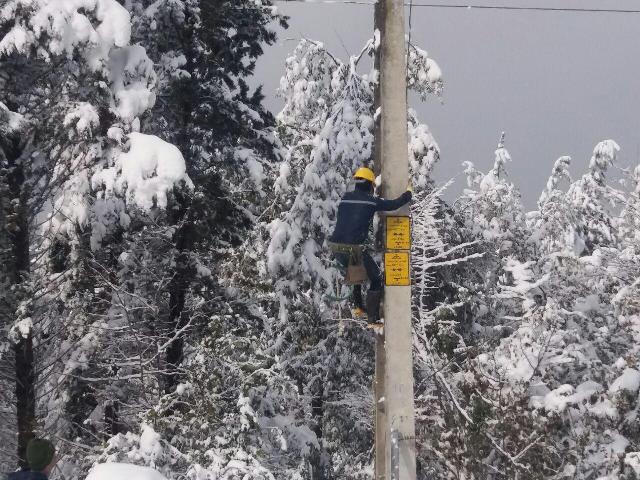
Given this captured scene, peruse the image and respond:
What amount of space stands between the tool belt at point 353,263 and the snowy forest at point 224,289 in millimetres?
3001

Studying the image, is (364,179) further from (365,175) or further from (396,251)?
(396,251)

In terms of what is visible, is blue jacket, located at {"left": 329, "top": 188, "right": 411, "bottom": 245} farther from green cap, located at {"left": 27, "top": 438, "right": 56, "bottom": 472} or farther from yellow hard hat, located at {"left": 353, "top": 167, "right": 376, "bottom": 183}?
green cap, located at {"left": 27, "top": 438, "right": 56, "bottom": 472}

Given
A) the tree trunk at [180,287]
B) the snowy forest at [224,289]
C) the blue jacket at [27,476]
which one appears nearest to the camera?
the blue jacket at [27,476]

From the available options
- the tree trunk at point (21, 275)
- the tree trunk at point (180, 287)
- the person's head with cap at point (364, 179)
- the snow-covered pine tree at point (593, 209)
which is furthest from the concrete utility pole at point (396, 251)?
the snow-covered pine tree at point (593, 209)

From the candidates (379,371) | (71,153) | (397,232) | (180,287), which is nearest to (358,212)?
(397,232)

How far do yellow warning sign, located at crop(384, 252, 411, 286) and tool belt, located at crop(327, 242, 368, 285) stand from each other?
696mm

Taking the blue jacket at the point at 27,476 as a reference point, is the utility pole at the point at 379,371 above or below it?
above

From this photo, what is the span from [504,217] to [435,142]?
39.3ft

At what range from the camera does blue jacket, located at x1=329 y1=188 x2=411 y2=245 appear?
5578mm

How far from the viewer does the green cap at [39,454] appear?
5.16 metres

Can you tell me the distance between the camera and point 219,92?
46.8ft

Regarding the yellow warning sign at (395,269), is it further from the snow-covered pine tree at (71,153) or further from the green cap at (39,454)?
the snow-covered pine tree at (71,153)

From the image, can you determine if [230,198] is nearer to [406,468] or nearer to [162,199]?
[162,199]

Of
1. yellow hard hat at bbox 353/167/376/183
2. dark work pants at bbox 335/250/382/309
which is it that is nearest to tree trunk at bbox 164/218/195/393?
dark work pants at bbox 335/250/382/309
